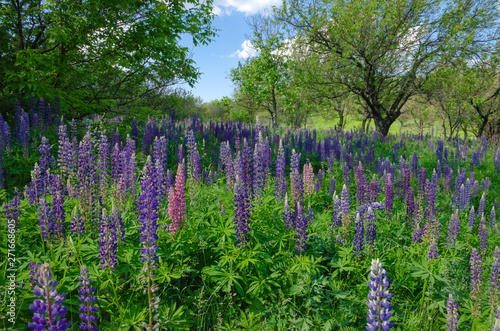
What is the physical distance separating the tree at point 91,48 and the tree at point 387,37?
719 cm

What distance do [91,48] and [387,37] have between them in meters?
12.7

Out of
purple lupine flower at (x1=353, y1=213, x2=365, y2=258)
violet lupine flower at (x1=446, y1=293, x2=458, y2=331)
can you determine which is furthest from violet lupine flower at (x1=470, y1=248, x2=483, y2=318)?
purple lupine flower at (x1=353, y1=213, x2=365, y2=258)

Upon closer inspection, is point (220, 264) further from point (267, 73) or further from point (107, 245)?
point (267, 73)

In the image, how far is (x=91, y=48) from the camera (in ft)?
27.9

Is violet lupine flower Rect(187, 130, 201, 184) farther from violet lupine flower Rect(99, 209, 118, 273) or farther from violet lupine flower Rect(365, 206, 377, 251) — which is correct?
violet lupine flower Rect(365, 206, 377, 251)

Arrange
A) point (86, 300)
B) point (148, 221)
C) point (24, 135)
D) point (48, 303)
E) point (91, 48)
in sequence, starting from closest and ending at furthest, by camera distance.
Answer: point (48, 303) → point (86, 300) → point (148, 221) → point (24, 135) → point (91, 48)

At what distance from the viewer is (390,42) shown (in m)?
13.8

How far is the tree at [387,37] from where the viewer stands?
13.7m

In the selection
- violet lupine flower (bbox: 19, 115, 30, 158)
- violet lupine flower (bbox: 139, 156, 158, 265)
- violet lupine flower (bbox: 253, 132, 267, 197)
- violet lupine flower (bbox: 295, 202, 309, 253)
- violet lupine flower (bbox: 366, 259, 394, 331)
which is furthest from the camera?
violet lupine flower (bbox: 19, 115, 30, 158)

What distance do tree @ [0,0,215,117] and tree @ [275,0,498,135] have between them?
7193mm

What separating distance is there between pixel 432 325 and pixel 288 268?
1.62m

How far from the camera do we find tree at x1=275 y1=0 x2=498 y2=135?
13.7 meters

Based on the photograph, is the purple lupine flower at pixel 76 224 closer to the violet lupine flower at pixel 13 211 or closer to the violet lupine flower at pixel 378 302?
the violet lupine flower at pixel 13 211

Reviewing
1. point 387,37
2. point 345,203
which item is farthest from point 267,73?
point 345,203
